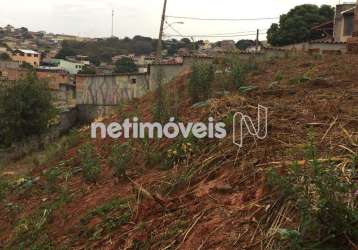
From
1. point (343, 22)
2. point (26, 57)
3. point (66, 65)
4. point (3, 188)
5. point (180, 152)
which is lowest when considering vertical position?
point (3, 188)

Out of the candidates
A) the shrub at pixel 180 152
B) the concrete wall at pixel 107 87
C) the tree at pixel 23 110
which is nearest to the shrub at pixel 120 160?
the shrub at pixel 180 152

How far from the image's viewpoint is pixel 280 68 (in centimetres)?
834

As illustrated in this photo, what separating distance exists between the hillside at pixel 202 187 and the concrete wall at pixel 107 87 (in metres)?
11.7

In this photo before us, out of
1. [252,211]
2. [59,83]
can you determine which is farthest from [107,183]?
[59,83]

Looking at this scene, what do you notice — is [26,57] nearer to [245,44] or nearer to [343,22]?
[245,44]

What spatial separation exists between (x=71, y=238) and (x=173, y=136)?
74.5 inches

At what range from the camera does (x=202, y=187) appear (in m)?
3.98

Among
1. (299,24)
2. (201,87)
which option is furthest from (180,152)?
(299,24)

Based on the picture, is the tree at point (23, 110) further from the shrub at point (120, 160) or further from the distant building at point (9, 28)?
the distant building at point (9, 28)

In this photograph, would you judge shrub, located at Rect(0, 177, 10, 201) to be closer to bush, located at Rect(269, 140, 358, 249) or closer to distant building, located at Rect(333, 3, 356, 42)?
bush, located at Rect(269, 140, 358, 249)

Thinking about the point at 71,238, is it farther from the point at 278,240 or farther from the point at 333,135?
the point at 333,135

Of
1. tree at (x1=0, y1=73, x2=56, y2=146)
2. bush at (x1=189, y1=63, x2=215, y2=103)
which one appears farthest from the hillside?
tree at (x1=0, y1=73, x2=56, y2=146)

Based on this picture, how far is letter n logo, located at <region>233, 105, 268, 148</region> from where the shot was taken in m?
4.38

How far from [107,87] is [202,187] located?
52.1ft
